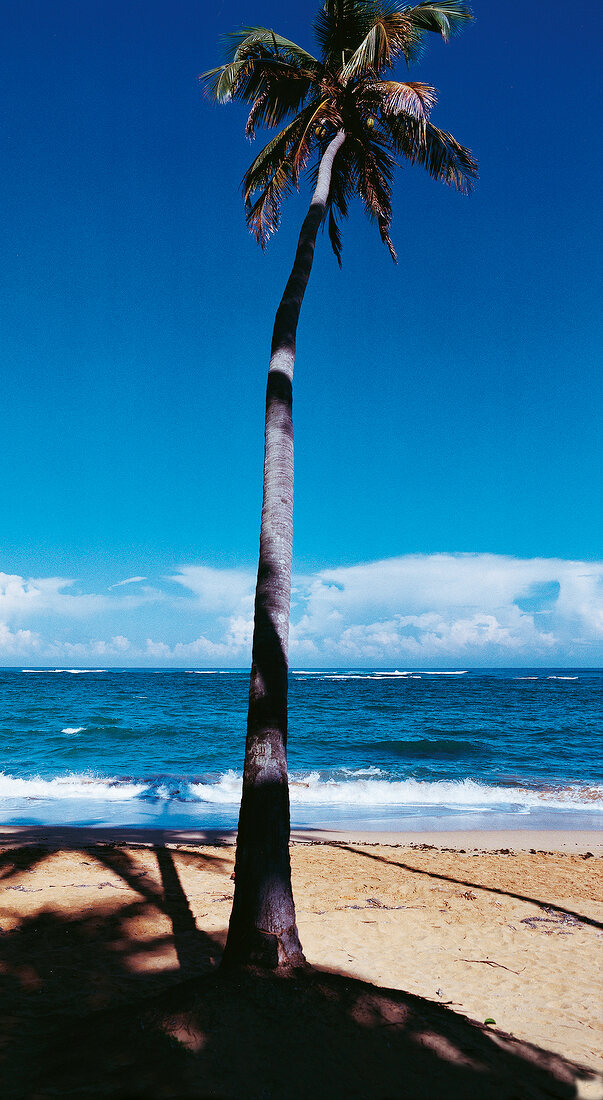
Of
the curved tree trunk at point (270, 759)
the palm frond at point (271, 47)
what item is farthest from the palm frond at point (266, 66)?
the curved tree trunk at point (270, 759)

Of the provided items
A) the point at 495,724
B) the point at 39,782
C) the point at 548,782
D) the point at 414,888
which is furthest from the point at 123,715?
the point at 414,888

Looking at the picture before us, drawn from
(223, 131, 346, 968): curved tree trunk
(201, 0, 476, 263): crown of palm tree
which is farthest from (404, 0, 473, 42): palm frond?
(223, 131, 346, 968): curved tree trunk

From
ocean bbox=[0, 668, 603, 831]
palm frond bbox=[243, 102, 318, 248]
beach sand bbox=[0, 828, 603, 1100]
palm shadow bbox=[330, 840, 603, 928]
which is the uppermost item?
palm frond bbox=[243, 102, 318, 248]

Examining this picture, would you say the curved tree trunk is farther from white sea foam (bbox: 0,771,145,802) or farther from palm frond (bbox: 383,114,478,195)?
white sea foam (bbox: 0,771,145,802)

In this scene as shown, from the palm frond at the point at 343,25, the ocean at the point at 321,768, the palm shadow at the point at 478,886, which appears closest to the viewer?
the palm shadow at the point at 478,886

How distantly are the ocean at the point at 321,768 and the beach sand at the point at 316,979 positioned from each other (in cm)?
453

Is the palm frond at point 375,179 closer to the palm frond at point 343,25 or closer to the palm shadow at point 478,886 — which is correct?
the palm frond at point 343,25

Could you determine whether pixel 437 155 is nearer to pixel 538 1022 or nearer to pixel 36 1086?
pixel 538 1022

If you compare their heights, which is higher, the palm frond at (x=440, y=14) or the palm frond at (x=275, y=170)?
the palm frond at (x=440, y=14)

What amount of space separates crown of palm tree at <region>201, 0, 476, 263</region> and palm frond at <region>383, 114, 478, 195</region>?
0.01 meters

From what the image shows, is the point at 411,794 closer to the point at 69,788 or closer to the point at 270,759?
the point at 69,788

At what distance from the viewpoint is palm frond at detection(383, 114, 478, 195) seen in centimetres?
790

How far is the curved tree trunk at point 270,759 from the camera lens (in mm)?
3869

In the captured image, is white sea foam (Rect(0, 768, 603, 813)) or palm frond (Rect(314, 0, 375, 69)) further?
white sea foam (Rect(0, 768, 603, 813))
